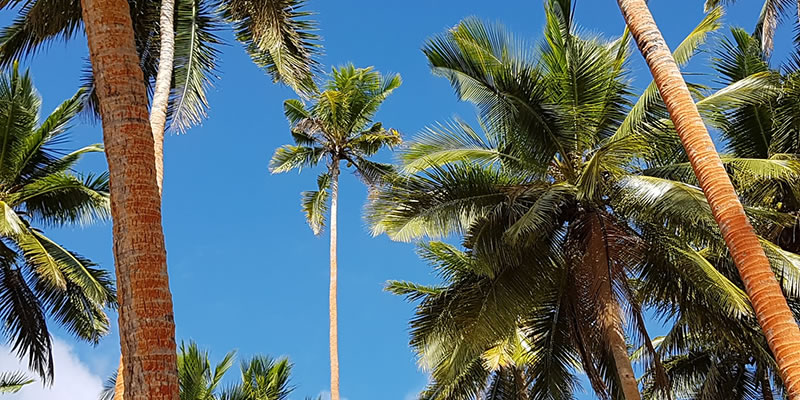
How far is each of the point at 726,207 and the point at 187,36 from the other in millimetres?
9333

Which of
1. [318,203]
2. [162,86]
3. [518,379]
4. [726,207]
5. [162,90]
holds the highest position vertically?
[318,203]

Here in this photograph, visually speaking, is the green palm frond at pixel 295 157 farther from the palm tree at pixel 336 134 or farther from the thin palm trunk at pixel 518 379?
the thin palm trunk at pixel 518 379

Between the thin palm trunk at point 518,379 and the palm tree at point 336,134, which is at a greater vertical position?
the palm tree at point 336,134

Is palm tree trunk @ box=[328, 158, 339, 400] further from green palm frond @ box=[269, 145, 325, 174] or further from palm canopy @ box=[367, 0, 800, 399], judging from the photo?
palm canopy @ box=[367, 0, 800, 399]

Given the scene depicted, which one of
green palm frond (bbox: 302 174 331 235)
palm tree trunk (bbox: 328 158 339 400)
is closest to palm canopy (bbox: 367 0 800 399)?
palm tree trunk (bbox: 328 158 339 400)

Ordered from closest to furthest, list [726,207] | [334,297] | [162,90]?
[726,207] → [162,90] → [334,297]

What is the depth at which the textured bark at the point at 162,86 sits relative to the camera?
10.4 metres

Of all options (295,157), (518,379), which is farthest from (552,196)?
(295,157)

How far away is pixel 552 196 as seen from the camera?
1201 cm

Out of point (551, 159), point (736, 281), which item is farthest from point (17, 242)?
point (736, 281)

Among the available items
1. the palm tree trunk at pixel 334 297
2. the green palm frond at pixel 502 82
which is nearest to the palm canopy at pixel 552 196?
the green palm frond at pixel 502 82

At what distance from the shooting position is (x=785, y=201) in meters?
14.7

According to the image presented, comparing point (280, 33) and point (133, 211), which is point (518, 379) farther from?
point (133, 211)

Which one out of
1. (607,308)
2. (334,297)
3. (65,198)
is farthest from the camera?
(334,297)
